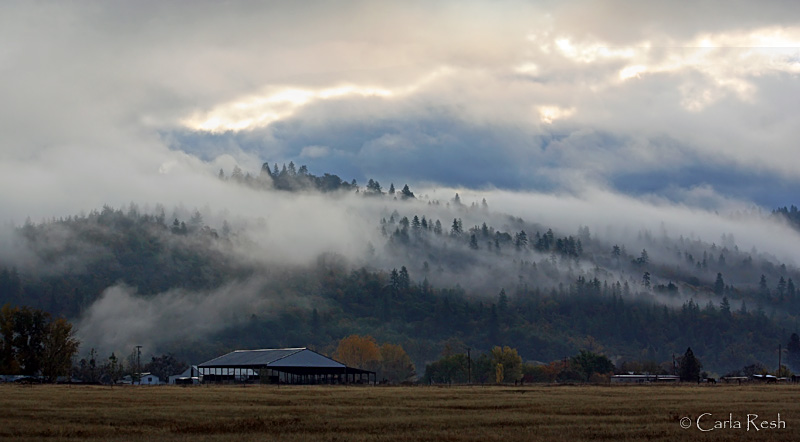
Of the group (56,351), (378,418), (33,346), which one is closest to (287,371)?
(56,351)

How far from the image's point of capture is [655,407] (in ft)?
257

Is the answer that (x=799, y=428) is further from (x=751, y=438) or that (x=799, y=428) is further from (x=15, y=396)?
(x=15, y=396)

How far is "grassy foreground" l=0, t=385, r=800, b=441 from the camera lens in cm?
5541

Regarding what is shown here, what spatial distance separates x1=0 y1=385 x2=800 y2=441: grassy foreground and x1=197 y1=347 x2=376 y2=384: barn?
87302mm

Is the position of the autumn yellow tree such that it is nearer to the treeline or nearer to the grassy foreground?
the treeline

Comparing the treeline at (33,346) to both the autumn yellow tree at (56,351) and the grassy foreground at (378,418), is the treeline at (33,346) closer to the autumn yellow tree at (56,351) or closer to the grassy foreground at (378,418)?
the autumn yellow tree at (56,351)

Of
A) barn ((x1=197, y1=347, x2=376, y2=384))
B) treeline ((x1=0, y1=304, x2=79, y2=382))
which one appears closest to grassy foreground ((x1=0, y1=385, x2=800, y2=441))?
treeline ((x1=0, y1=304, x2=79, y2=382))

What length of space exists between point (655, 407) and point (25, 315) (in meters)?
118

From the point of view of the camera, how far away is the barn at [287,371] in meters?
178

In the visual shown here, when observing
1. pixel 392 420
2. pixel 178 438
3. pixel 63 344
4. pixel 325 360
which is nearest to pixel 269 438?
pixel 178 438

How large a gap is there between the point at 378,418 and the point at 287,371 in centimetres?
11498

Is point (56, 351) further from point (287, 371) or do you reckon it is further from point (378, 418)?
point (378, 418)

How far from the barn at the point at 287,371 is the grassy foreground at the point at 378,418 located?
87.3m

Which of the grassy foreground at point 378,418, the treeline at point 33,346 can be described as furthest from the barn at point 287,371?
the grassy foreground at point 378,418
